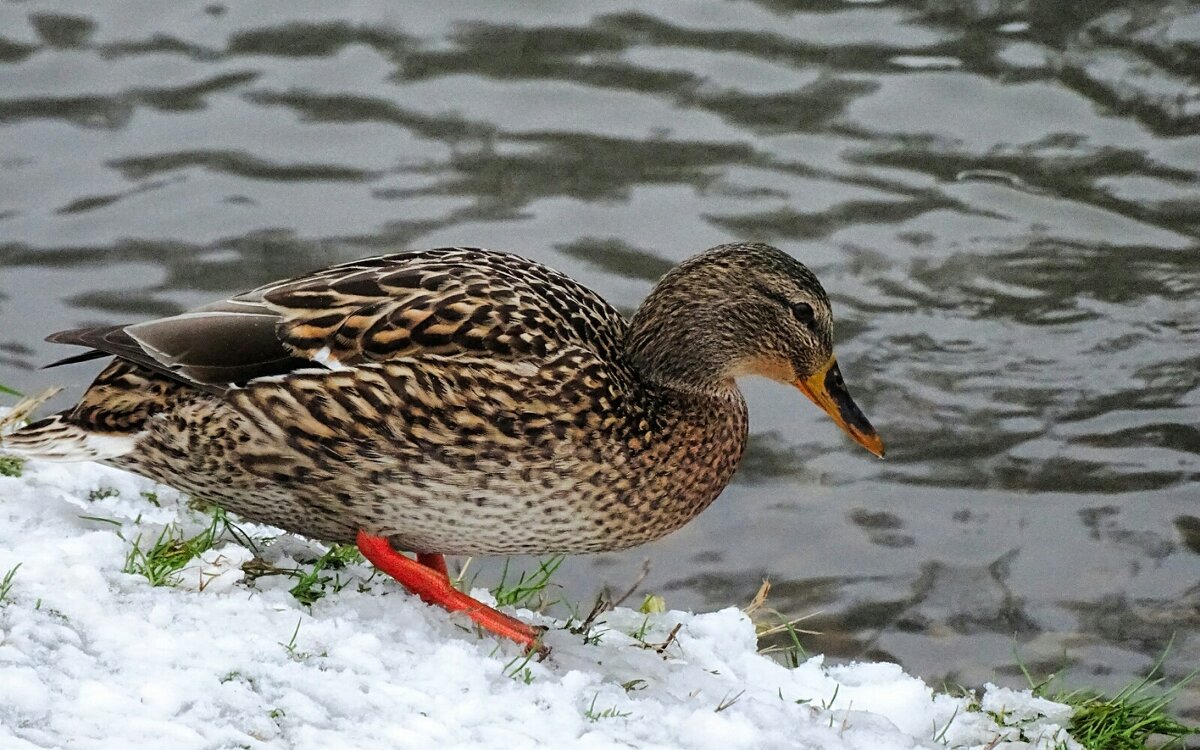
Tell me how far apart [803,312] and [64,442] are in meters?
1.93

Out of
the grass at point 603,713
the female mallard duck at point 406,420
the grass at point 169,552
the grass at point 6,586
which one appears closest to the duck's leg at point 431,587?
the female mallard duck at point 406,420

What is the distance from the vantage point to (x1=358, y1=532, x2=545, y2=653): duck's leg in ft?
13.1

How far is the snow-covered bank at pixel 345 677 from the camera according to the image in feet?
10.8

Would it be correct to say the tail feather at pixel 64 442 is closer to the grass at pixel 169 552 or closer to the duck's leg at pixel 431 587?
the grass at pixel 169 552

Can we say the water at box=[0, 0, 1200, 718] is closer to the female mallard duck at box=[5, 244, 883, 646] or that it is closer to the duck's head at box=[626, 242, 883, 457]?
the duck's head at box=[626, 242, 883, 457]

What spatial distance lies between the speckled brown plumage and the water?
2.00 metres

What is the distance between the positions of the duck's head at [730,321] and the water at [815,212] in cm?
169

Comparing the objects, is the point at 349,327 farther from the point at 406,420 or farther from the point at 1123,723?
the point at 1123,723

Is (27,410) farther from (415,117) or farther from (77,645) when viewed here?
(415,117)

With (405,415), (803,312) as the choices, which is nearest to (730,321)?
(803,312)

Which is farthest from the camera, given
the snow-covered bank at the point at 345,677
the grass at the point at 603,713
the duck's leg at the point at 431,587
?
the duck's leg at the point at 431,587

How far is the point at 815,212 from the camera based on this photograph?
8008mm


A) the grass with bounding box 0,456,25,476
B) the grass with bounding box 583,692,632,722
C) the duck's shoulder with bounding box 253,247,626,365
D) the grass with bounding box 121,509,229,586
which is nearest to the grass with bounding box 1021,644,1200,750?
the grass with bounding box 583,692,632,722

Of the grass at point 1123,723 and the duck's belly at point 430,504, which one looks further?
the grass at point 1123,723
